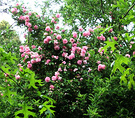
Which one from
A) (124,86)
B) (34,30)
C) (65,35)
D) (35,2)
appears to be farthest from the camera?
(35,2)

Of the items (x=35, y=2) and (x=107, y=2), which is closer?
(x=107, y=2)

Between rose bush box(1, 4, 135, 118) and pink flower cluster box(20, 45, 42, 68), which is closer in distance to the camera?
rose bush box(1, 4, 135, 118)

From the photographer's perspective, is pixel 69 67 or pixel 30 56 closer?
pixel 69 67

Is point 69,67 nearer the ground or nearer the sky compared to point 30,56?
nearer the ground

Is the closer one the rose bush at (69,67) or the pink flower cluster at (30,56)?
the rose bush at (69,67)

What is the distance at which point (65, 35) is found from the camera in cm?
353

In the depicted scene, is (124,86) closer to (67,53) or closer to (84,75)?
(84,75)

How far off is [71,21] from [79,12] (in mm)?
617

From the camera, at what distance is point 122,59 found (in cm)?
94

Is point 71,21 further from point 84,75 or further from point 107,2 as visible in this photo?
point 84,75

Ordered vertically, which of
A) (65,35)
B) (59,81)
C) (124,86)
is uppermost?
(65,35)

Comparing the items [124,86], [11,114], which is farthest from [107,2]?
[11,114]

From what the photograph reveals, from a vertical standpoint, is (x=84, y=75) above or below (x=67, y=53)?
below

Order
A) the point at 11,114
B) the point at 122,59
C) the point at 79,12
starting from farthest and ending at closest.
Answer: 1. the point at 79,12
2. the point at 11,114
3. the point at 122,59
